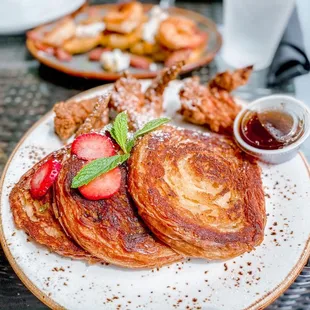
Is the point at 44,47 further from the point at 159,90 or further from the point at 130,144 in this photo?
the point at 130,144

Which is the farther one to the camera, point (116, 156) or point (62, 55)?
point (62, 55)

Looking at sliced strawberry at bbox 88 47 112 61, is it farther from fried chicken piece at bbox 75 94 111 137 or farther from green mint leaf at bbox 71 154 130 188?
green mint leaf at bbox 71 154 130 188

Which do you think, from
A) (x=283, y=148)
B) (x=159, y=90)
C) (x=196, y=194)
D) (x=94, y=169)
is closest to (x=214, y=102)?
(x=159, y=90)

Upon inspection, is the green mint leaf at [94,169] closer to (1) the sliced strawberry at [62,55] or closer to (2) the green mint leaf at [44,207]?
(2) the green mint leaf at [44,207]

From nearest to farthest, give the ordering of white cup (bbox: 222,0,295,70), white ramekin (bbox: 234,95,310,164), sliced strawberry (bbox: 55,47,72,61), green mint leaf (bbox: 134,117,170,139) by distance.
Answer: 1. green mint leaf (bbox: 134,117,170,139)
2. white ramekin (bbox: 234,95,310,164)
3. white cup (bbox: 222,0,295,70)
4. sliced strawberry (bbox: 55,47,72,61)

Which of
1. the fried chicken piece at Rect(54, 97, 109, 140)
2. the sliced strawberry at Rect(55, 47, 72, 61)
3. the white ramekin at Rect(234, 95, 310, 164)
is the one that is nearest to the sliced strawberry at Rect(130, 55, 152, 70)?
the sliced strawberry at Rect(55, 47, 72, 61)

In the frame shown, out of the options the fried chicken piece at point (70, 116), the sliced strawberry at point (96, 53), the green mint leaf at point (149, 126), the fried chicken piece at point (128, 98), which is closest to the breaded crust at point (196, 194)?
the green mint leaf at point (149, 126)
